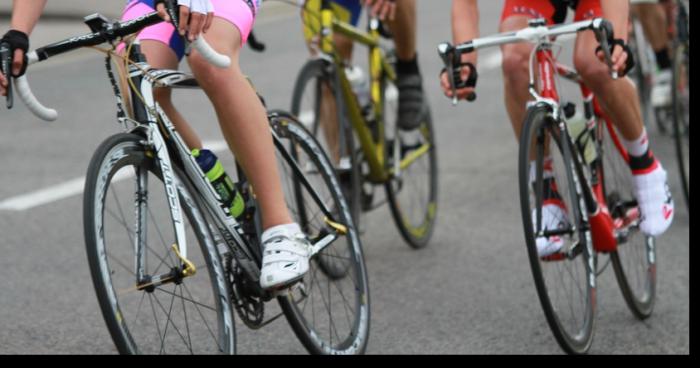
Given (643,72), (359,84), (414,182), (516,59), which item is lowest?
(414,182)

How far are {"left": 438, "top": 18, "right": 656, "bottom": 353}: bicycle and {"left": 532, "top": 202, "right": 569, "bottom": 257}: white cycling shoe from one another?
0.07ft

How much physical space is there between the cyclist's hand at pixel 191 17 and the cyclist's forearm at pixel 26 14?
397 mm

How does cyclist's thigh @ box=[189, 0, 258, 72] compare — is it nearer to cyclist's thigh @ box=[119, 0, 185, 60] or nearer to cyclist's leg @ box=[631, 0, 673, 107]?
cyclist's thigh @ box=[119, 0, 185, 60]

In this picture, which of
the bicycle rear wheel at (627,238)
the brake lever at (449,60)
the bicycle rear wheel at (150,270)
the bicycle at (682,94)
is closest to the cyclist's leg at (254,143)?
the bicycle rear wheel at (150,270)

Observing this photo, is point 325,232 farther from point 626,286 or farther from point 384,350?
point 626,286

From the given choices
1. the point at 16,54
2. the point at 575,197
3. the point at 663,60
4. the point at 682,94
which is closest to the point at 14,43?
the point at 16,54

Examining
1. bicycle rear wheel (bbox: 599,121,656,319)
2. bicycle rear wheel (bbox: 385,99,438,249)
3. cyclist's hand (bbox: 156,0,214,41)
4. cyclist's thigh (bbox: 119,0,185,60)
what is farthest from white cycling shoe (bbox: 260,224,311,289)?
bicycle rear wheel (bbox: 385,99,438,249)

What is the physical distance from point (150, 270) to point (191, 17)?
84cm

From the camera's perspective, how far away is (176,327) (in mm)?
4227

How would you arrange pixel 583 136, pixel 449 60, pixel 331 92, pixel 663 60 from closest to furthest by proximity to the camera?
pixel 449 60 → pixel 583 136 → pixel 331 92 → pixel 663 60

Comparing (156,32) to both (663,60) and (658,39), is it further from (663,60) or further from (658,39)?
(663,60)

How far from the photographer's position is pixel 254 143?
427cm

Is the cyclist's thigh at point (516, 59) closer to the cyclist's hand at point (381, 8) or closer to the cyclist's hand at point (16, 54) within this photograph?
the cyclist's hand at point (381, 8)

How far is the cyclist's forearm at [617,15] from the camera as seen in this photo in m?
4.99
